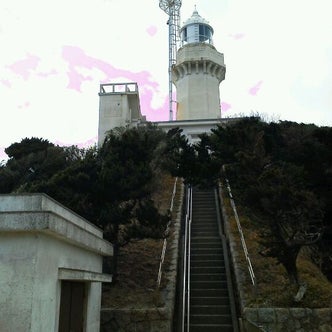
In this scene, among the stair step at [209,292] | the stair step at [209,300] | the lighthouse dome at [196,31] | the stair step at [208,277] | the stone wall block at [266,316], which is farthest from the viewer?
the lighthouse dome at [196,31]

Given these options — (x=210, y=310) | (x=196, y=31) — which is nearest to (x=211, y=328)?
(x=210, y=310)

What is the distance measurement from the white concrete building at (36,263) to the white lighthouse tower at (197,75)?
26840 mm

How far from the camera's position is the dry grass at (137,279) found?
9.12 m

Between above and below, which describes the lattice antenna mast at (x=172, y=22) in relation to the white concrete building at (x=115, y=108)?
above

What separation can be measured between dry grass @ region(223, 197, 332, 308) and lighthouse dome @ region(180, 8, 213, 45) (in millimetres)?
26244

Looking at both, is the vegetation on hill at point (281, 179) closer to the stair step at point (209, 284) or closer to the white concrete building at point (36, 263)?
the stair step at point (209, 284)

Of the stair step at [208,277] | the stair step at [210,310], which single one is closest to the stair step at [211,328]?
the stair step at [210,310]

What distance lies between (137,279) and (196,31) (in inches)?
1134

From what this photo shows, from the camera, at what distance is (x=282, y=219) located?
951 centimetres

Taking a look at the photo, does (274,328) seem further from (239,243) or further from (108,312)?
(239,243)

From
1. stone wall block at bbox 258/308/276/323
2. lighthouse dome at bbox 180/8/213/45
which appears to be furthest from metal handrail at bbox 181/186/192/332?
lighthouse dome at bbox 180/8/213/45

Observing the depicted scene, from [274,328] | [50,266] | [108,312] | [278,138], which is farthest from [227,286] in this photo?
[278,138]

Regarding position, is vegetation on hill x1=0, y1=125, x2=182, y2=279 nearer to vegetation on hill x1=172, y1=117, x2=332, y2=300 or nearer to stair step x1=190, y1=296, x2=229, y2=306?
stair step x1=190, y1=296, x2=229, y2=306

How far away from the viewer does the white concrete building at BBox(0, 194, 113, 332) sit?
5.12m
